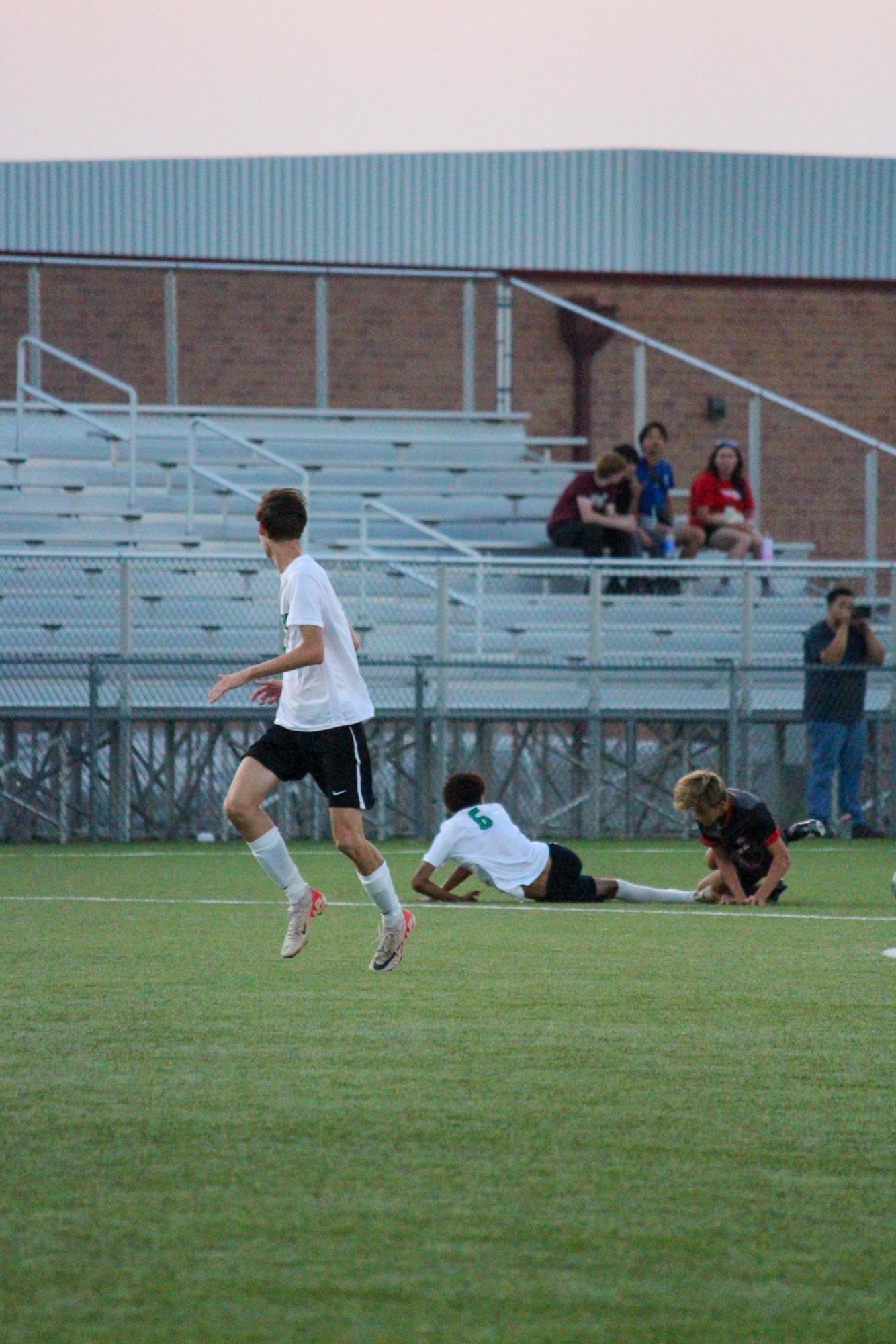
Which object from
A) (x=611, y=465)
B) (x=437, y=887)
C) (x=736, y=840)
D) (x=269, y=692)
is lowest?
(x=437, y=887)

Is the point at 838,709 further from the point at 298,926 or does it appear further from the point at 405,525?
the point at 298,926

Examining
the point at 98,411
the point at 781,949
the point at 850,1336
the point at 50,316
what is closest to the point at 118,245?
the point at 50,316

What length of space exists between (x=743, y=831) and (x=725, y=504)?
11.1 meters

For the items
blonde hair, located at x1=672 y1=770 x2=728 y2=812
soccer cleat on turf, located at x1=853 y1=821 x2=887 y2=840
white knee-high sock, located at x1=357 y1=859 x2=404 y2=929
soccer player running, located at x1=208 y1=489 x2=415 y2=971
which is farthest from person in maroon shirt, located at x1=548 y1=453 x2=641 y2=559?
white knee-high sock, located at x1=357 y1=859 x2=404 y2=929

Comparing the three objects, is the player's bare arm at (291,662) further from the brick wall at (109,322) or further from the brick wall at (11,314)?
the brick wall at (109,322)

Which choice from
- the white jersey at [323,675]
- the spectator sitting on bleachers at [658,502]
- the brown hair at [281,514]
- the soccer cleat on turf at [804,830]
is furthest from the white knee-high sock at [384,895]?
the spectator sitting on bleachers at [658,502]

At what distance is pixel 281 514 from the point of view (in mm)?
7941

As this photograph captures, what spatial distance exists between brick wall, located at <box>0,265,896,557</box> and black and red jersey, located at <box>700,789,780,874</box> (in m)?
17.2

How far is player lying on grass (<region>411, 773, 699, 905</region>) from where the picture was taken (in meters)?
10.9

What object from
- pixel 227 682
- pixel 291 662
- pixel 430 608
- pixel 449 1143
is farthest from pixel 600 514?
pixel 449 1143

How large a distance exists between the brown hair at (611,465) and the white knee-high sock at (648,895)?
8961 millimetres

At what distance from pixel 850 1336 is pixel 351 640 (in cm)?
475

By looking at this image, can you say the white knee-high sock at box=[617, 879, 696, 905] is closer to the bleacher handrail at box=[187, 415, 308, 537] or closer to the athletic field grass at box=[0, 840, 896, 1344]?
the athletic field grass at box=[0, 840, 896, 1344]

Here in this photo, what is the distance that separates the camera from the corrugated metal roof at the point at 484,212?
27.4 meters
